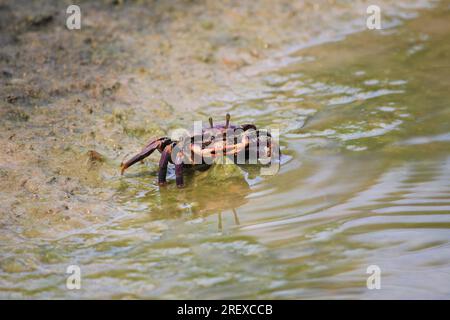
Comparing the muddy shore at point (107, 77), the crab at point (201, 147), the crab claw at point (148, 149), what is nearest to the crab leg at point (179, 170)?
the crab at point (201, 147)

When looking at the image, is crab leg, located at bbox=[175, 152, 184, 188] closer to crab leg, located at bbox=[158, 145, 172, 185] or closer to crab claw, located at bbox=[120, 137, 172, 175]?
crab leg, located at bbox=[158, 145, 172, 185]

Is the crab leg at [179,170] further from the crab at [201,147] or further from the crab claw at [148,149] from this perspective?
the crab claw at [148,149]

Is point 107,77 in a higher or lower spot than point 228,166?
higher

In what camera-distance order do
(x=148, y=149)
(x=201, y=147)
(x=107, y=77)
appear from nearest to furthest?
(x=201, y=147), (x=148, y=149), (x=107, y=77)

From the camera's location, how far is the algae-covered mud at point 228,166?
4684mm

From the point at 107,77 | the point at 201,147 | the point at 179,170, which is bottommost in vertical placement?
the point at 179,170

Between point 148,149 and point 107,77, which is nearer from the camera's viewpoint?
point 148,149

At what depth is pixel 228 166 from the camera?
5934 mm

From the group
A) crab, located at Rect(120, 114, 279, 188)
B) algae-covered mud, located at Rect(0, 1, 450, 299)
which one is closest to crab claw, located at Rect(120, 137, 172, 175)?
crab, located at Rect(120, 114, 279, 188)

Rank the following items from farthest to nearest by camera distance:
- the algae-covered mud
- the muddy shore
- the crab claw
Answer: the crab claw, the muddy shore, the algae-covered mud

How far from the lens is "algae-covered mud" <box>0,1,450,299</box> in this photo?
4684 millimetres

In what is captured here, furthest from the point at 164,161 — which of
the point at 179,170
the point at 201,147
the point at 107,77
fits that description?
the point at 107,77

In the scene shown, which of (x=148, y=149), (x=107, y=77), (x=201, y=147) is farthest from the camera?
(x=107, y=77)

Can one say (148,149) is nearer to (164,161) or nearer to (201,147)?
(164,161)
